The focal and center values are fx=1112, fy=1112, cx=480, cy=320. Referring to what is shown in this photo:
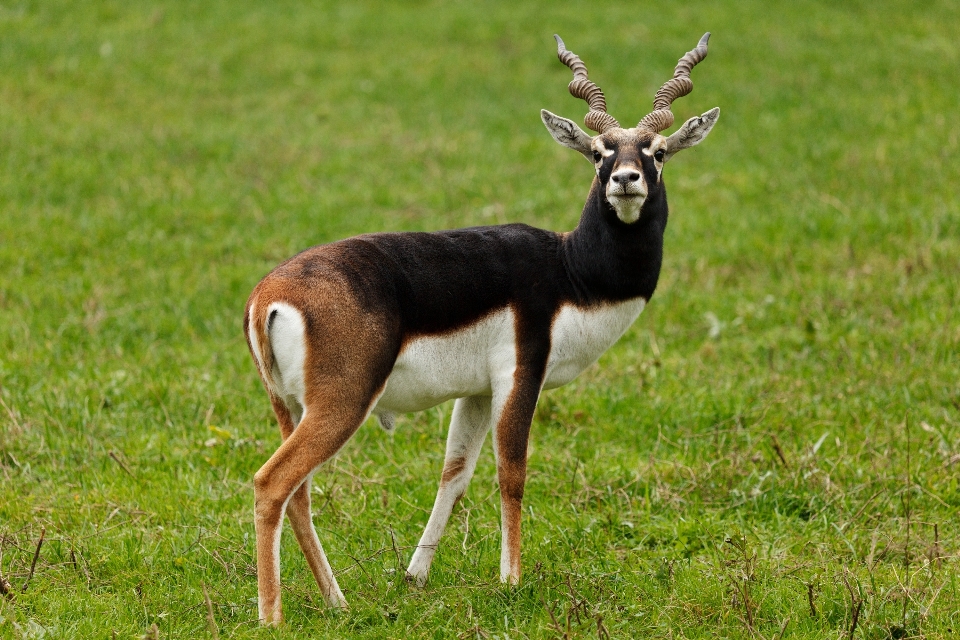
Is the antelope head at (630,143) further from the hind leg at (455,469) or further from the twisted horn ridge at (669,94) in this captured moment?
Answer: the hind leg at (455,469)

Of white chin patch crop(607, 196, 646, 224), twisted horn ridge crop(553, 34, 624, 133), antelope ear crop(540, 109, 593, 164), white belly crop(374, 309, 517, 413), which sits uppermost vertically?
twisted horn ridge crop(553, 34, 624, 133)

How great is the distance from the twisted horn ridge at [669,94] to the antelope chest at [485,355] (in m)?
0.80

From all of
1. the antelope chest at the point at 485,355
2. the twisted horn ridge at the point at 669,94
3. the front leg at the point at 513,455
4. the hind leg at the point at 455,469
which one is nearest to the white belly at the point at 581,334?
the antelope chest at the point at 485,355

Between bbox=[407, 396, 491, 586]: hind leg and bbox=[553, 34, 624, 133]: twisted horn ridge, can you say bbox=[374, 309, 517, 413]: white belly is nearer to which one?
bbox=[407, 396, 491, 586]: hind leg

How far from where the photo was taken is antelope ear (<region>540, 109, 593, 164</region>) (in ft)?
16.6

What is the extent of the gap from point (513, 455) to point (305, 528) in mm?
951

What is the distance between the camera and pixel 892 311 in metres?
8.50

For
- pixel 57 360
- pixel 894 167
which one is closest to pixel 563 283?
pixel 57 360

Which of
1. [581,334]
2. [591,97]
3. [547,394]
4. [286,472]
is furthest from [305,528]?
[547,394]

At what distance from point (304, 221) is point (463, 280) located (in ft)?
20.5

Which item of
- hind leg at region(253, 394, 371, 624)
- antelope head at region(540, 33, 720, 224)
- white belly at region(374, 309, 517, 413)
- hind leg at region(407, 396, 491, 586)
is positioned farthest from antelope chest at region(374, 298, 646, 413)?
antelope head at region(540, 33, 720, 224)

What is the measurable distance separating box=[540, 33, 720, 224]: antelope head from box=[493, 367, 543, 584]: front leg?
873mm

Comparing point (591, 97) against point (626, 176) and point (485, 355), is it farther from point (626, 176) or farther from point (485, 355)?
point (485, 355)

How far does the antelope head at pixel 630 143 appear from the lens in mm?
4660
